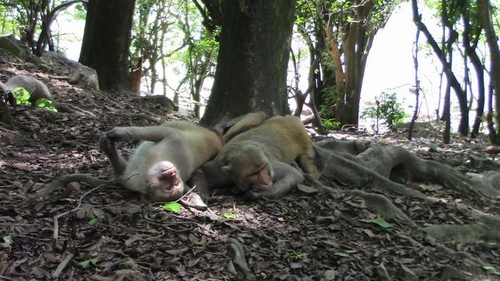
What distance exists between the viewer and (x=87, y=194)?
495 centimetres

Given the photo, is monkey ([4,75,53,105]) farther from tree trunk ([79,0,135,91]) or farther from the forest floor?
tree trunk ([79,0,135,91])

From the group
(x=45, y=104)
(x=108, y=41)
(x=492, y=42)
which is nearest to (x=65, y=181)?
(x=45, y=104)

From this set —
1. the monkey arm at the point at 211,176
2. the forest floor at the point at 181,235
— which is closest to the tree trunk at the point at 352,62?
the forest floor at the point at 181,235

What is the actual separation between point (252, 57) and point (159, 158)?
7.84ft

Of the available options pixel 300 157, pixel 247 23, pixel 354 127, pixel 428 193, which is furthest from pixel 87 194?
pixel 354 127

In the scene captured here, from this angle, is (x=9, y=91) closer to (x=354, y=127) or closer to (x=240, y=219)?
(x=240, y=219)

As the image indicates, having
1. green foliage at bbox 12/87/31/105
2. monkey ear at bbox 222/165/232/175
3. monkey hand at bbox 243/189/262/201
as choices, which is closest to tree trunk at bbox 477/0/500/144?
monkey hand at bbox 243/189/262/201

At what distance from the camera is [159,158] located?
5.18 metres

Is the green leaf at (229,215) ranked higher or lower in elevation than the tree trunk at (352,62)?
lower

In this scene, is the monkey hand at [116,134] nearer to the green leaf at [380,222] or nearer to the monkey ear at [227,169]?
the monkey ear at [227,169]

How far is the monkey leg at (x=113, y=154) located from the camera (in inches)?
199

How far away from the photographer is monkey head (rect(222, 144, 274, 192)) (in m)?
5.38

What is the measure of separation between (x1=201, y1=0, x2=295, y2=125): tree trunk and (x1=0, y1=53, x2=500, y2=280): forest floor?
72.1 inches

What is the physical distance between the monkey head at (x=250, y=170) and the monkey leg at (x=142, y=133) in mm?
675
